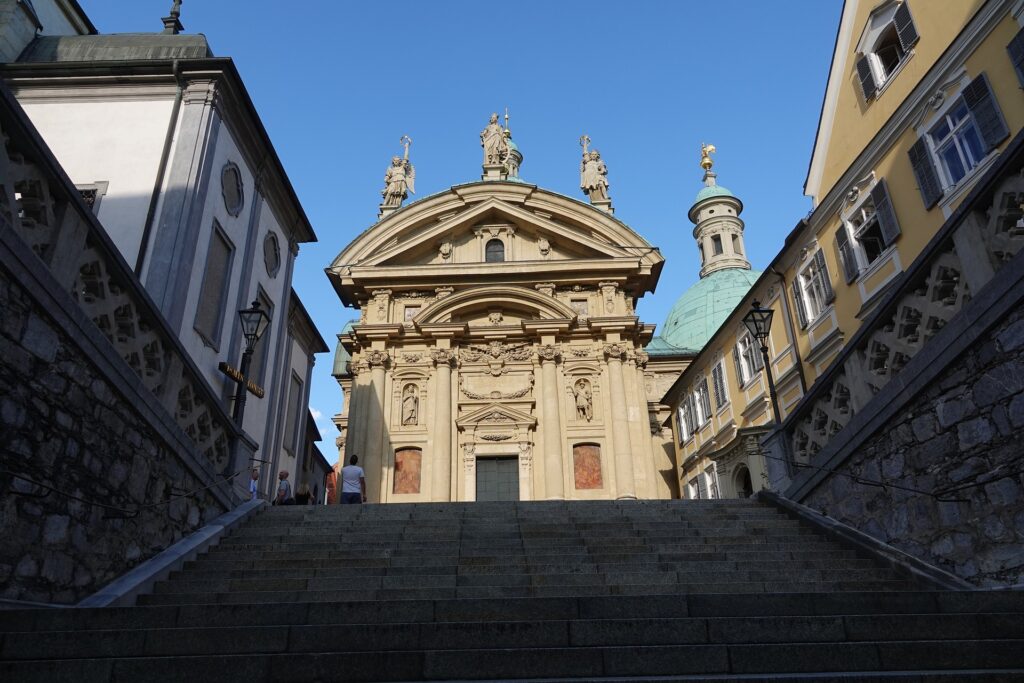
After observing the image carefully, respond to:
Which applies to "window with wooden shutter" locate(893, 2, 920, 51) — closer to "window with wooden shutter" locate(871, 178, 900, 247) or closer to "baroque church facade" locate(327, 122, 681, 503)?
"window with wooden shutter" locate(871, 178, 900, 247)

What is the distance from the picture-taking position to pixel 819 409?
31.8 ft

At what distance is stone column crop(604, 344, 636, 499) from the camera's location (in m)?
23.8

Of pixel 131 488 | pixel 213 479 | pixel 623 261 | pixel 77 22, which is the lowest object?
pixel 131 488

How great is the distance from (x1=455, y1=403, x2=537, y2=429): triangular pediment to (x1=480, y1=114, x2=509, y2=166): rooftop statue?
13037 millimetres

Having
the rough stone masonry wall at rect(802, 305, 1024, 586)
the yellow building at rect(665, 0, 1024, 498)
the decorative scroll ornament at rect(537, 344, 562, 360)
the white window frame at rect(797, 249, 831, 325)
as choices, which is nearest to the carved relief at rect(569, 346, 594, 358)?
the decorative scroll ornament at rect(537, 344, 562, 360)

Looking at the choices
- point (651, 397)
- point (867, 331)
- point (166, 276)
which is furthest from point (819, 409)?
point (651, 397)

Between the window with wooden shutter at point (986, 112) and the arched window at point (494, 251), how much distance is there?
1805 cm

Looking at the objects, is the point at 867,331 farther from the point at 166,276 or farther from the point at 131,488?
the point at 166,276

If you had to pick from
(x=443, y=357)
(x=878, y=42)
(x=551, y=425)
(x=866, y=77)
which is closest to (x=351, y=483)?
(x=551, y=425)

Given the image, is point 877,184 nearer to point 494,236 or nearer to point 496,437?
point 496,437

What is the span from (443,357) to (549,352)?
381cm

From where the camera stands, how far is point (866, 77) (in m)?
16.2

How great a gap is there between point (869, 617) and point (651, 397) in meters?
33.4

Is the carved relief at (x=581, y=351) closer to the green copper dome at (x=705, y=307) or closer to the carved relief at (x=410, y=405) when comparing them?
the carved relief at (x=410, y=405)
